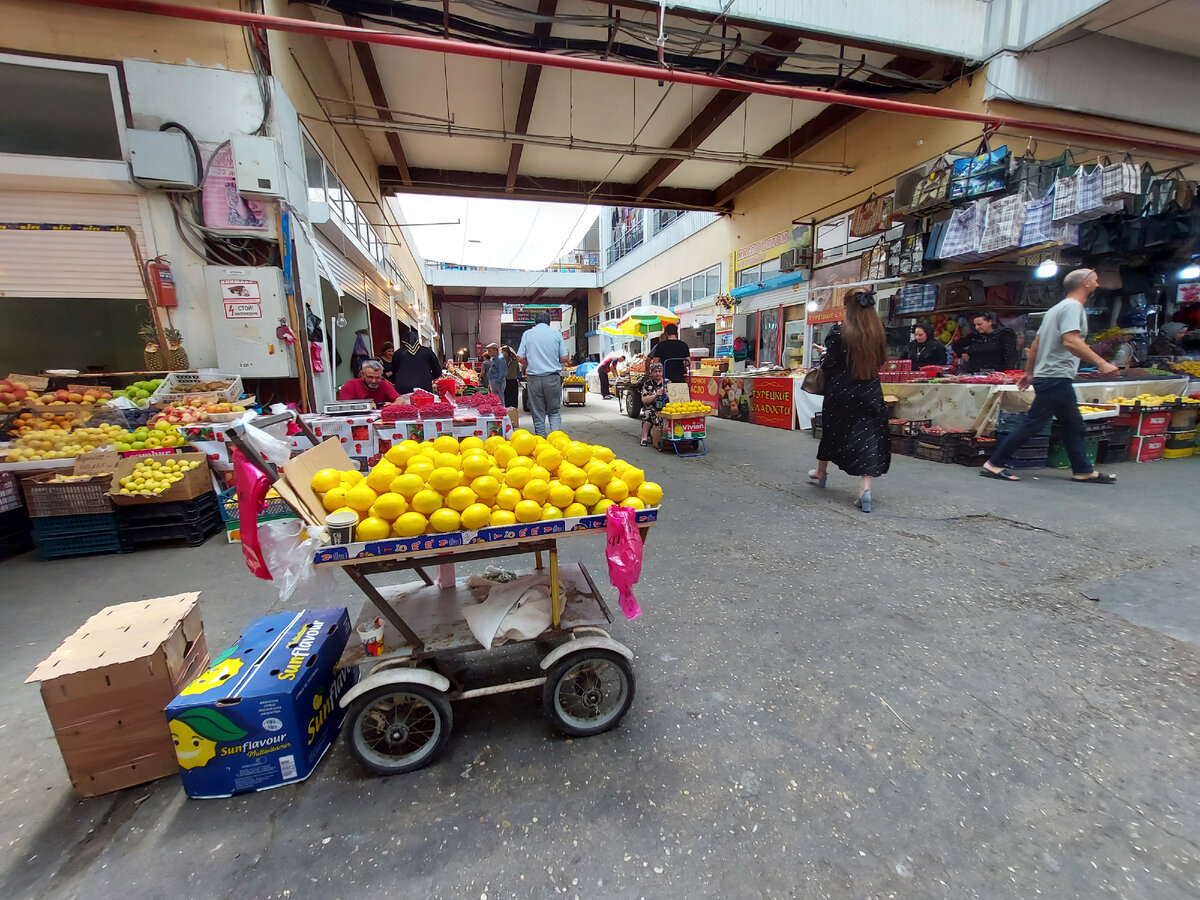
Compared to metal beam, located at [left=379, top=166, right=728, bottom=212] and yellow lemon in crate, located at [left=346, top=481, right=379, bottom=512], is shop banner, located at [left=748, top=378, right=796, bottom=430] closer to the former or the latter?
metal beam, located at [left=379, top=166, right=728, bottom=212]

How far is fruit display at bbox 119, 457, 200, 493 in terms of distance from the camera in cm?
368

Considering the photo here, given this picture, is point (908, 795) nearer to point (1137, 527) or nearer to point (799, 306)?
point (1137, 527)

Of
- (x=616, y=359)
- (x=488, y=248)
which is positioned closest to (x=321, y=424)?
(x=488, y=248)

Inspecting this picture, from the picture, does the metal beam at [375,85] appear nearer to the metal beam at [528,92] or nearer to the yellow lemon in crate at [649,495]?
the metal beam at [528,92]

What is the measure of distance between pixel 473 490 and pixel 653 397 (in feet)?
18.8

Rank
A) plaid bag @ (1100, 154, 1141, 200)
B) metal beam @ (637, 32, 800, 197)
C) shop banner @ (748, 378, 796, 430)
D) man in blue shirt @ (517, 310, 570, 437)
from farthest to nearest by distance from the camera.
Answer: shop banner @ (748, 378, 796, 430), metal beam @ (637, 32, 800, 197), man in blue shirt @ (517, 310, 570, 437), plaid bag @ (1100, 154, 1141, 200)

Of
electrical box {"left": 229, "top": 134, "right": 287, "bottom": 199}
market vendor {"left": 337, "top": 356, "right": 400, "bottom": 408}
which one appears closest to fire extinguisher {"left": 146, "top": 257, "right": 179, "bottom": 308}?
electrical box {"left": 229, "top": 134, "right": 287, "bottom": 199}

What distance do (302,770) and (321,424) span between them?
3.91 m

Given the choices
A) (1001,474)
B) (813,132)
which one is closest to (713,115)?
(813,132)

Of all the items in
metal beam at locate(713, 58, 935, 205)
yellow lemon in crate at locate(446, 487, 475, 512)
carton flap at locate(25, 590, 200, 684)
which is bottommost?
carton flap at locate(25, 590, 200, 684)

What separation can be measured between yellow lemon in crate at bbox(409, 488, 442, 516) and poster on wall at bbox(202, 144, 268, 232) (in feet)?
18.6

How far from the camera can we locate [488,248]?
15.8 m

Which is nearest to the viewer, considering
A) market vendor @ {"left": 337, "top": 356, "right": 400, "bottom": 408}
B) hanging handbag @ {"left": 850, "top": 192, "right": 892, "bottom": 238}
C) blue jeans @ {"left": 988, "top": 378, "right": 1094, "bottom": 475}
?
blue jeans @ {"left": 988, "top": 378, "right": 1094, "bottom": 475}

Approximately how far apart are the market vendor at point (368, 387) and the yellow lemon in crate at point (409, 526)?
4809mm
